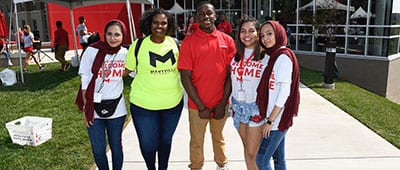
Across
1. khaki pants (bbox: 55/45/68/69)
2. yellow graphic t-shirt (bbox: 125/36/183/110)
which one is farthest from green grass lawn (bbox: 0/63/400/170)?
yellow graphic t-shirt (bbox: 125/36/183/110)

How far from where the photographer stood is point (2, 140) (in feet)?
15.6

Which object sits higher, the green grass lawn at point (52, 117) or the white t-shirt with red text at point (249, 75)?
the white t-shirt with red text at point (249, 75)

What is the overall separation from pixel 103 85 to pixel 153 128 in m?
0.56

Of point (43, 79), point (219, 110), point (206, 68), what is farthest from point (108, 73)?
point (43, 79)

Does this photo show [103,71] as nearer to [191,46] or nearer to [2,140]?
[191,46]

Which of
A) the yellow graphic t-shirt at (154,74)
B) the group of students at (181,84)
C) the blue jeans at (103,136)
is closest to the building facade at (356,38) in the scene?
the group of students at (181,84)

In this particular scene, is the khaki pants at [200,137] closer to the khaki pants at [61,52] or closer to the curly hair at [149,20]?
the curly hair at [149,20]

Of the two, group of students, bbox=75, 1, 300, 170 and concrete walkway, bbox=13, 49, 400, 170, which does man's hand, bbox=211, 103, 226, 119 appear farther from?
concrete walkway, bbox=13, 49, 400, 170

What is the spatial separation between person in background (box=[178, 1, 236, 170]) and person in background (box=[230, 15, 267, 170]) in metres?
0.19

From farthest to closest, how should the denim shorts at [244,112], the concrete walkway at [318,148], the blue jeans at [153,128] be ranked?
the concrete walkway at [318,148] < the blue jeans at [153,128] < the denim shorts at [244,112]

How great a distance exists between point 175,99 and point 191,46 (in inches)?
19.2

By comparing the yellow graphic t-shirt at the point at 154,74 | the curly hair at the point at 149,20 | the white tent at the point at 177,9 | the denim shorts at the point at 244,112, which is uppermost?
the white tent at the point at 177,9

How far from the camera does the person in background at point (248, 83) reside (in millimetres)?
2744

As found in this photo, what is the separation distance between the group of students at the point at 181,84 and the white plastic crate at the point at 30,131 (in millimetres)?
1716
